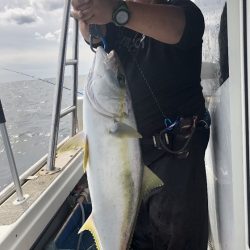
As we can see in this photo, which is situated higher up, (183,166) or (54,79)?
(54,79)

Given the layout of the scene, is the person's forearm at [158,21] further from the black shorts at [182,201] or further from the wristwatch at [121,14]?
the black shorts at [182,201]

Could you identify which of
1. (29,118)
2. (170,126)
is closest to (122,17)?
(170,126)

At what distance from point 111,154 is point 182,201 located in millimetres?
630

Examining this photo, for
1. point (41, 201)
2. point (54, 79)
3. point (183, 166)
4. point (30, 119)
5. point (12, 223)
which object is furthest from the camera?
point (30, 119)

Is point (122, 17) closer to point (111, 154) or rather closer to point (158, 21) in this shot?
point (158, 21)

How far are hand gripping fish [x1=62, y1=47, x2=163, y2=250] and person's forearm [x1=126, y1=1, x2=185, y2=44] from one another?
0.49 ft

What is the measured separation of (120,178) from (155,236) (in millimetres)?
694

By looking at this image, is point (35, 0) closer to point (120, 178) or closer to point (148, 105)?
point (148, 105)

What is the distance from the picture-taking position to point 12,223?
1985 millimetres

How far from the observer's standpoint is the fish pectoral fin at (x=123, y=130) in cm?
131

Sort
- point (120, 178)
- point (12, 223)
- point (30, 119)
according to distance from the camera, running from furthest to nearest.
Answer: point (30, 119), point (12, 223), point (120, 178)

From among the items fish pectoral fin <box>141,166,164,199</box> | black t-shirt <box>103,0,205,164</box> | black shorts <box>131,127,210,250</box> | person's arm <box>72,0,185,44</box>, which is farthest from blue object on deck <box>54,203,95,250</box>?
person's arm <box>72,0,185,44</box>

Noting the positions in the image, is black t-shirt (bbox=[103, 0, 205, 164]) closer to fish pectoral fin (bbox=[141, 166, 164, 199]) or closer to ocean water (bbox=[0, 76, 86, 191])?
fish pectoral fin (bbox=[141, 166, 164, 199])

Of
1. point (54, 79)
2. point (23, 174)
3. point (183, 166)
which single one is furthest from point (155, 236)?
point (54, 79)
